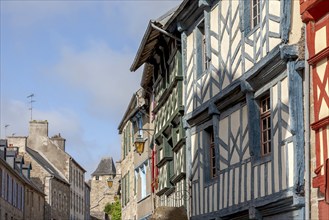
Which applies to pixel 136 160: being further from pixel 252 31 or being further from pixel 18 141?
pixel 18 141

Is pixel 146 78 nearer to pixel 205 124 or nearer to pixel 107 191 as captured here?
pixel 205 124

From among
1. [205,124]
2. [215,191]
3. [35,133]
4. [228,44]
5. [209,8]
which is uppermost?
[35,133]

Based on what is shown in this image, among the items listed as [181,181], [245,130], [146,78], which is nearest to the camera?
[245,130]

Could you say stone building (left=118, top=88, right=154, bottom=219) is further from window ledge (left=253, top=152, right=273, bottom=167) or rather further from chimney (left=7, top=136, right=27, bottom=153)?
chimney (left=7, top=136, right=27, bottom=153)

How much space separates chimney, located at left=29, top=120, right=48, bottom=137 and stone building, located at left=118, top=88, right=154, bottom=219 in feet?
83.2

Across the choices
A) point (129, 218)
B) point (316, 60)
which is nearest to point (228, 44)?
point (316, 60)

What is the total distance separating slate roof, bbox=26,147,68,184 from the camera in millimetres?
57438

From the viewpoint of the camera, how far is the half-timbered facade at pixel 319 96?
420 inches

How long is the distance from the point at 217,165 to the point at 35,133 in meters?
47.5

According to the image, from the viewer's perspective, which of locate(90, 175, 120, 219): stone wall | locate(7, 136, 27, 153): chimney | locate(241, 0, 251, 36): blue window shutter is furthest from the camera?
locate(90, 175, 120, 219): stone wall

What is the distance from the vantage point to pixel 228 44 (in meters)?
15.1

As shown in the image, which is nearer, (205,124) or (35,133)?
(205,124)

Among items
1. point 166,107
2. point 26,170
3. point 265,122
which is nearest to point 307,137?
point 265,122

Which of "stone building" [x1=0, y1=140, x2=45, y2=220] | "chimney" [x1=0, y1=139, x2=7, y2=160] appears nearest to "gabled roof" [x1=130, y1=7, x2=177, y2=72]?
"stone building" [x1=0, y1=140, x2=45, y2=220]
